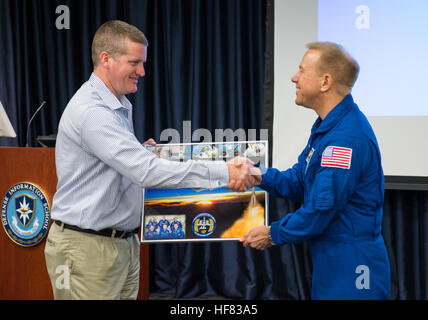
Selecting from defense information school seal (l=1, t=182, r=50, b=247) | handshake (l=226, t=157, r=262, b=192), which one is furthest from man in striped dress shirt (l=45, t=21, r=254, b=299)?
defense information school seal (l=1, t=182, r=50, b=247)

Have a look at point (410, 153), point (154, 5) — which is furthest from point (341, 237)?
point (154, 5)

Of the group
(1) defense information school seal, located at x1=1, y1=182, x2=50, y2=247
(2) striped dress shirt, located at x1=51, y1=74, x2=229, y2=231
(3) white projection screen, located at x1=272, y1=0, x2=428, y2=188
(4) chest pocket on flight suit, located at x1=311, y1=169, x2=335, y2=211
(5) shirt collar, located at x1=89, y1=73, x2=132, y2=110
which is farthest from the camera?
(3) white projection screen, located at x1=272, y1=0, x2=428, y2=188

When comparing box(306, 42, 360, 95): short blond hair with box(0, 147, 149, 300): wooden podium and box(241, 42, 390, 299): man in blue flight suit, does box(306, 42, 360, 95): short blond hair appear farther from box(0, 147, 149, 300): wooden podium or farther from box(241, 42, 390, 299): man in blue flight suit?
box(0, 147, 149, 300): wooden podium

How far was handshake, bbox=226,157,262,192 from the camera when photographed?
2074 millimetres

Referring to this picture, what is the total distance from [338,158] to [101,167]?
0.96 meters

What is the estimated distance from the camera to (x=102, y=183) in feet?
6.05

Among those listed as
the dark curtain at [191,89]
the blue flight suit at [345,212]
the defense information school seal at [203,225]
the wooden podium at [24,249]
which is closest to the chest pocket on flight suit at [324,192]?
the blue flight suit at [345,212]

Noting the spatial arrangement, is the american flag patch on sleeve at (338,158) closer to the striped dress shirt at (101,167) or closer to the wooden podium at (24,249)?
the striped dress shirt at (101,167)

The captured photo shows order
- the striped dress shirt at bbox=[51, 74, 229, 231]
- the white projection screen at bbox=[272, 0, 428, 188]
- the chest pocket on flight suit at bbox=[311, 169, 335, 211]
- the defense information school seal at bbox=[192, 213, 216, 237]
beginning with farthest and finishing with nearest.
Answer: the white projection screen at bbox=[272, 0, 428, 188] < the defense information school seal at bbox=[192, 213, 216, 237] < the striped dress shirt at bbox=[51, 74, 229, 231] < the chest pocket on flight suit at bbox=[311, 169, 335, 211]

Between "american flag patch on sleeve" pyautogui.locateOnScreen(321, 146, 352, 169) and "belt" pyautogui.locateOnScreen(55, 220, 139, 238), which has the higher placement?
"american flag patch on sleeve" pyautogui.locateOnScreen(321, 146, 352, 169)

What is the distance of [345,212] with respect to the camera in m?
1.75

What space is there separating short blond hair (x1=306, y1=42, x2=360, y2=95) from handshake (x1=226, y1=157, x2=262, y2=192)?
58cm

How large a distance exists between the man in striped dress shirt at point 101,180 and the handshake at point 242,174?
4.7 inches

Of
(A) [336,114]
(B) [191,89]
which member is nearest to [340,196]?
(A) [336,114]
